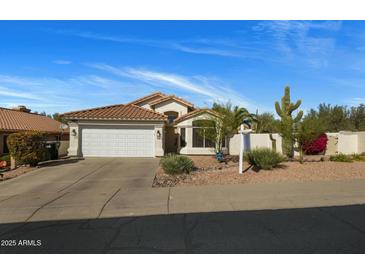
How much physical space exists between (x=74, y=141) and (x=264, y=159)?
1278 centimetres

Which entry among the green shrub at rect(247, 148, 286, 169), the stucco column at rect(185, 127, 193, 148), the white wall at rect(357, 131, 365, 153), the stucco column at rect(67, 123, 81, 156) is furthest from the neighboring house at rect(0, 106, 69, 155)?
the white wall at rect(357, 131, 365, 153)

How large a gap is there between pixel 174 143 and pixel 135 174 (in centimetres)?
1066

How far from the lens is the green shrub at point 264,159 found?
11194 mm

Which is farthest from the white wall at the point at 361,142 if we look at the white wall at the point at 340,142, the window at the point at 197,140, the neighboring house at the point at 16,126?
the neighboring house at the point at 16,126

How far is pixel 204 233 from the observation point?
183 inches

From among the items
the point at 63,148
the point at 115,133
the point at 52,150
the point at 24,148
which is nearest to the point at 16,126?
the point at 63,148

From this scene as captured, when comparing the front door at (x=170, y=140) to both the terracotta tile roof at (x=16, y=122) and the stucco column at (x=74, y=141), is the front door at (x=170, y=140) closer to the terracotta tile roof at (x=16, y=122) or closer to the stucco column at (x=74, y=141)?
the stucco column at (x=74, y=141)

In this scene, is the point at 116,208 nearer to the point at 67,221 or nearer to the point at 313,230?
the point at 67,221

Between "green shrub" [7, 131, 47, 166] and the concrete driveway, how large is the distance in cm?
114

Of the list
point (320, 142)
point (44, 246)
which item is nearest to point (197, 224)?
point (44, 246)

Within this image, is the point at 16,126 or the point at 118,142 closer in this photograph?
the point at 118,142

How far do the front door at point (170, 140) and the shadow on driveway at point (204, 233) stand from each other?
16.2 metres

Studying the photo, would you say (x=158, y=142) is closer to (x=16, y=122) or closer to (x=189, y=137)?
(x=189, y=137)

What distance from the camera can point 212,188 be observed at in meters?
8.42
